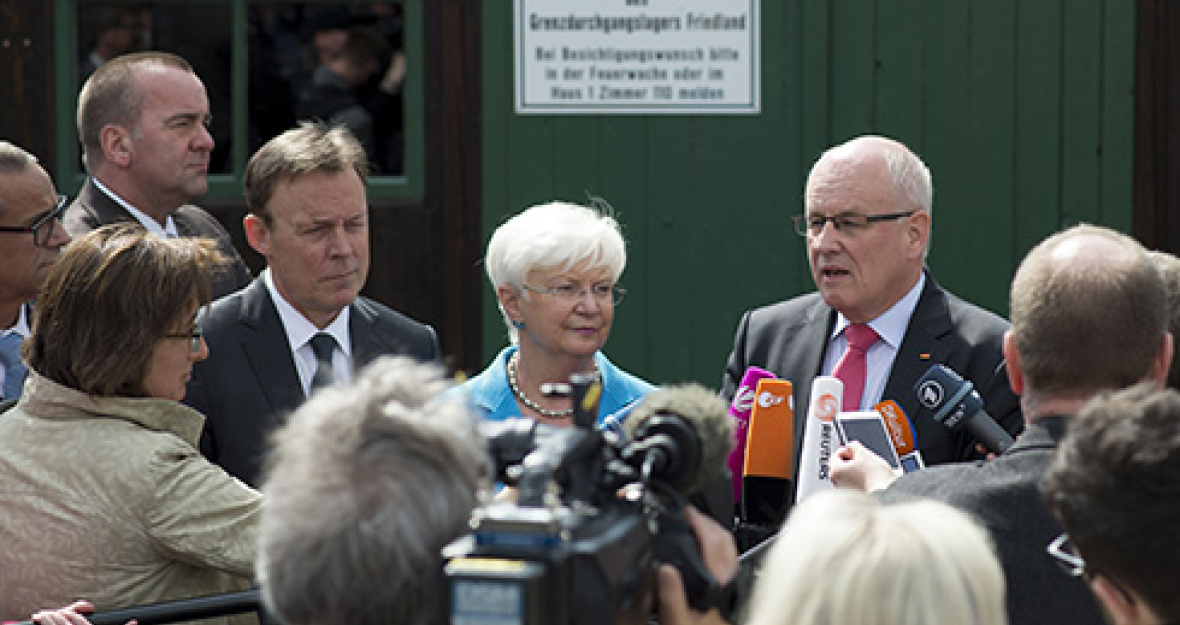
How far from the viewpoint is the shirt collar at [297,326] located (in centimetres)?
379

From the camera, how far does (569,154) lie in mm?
5711

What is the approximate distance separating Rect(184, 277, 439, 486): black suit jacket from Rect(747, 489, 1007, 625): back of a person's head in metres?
2.01

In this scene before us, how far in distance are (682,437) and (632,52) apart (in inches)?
149

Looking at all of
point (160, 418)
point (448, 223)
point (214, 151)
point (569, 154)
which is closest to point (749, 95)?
point (569, 154)

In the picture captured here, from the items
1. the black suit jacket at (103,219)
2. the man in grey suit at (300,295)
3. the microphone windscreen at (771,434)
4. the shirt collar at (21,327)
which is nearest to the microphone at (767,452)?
the microphone windscreen at (771,434)

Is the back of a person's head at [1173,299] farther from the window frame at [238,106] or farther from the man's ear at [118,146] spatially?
the window frame at [238,106]

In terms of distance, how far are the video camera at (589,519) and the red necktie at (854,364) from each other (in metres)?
1.64

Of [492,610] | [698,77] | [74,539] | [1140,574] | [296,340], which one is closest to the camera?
[492,610]

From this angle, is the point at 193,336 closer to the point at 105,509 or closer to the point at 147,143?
the point at 105,509

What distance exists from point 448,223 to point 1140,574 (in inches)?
161

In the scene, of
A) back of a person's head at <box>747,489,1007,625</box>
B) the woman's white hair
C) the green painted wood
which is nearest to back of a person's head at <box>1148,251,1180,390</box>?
back of a person's head at <box>747,489,1007,625</box>

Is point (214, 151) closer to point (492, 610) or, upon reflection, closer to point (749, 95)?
point (749, 95)

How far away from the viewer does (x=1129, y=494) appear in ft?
6.16

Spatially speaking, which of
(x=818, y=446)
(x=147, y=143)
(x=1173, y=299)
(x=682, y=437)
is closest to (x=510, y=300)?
(x=818, y=446)
